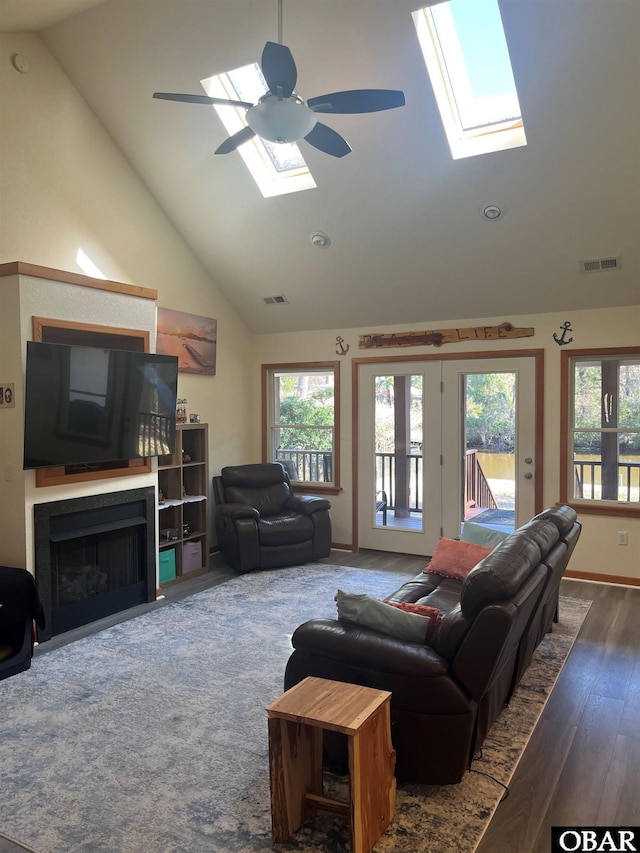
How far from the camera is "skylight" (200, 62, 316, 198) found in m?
4.98

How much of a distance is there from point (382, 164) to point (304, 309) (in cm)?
212

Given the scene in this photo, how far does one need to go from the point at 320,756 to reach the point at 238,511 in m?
3.61

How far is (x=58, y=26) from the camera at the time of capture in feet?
15.5

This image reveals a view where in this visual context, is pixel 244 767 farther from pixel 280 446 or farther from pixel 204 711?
pixel 280 446

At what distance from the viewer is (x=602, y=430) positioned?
18.3 feet

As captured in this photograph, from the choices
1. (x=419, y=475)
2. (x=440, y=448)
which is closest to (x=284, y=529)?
(x=419, y=475)

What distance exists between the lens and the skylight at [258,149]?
4.98 m

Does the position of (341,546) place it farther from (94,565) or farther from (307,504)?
(94,565)

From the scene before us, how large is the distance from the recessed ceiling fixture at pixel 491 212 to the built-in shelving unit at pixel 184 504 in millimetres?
3200

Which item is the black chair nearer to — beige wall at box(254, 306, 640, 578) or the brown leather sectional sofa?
the brown leather sectional sofa

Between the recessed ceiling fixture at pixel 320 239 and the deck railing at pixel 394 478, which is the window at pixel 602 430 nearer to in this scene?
the deck railing at pixel 394 478

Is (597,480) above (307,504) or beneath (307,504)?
above

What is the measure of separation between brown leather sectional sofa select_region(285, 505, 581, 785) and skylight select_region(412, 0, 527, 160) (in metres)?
3.20

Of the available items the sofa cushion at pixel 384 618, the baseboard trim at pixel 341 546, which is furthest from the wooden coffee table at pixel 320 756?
the baseboard trim at pixel 341 546
